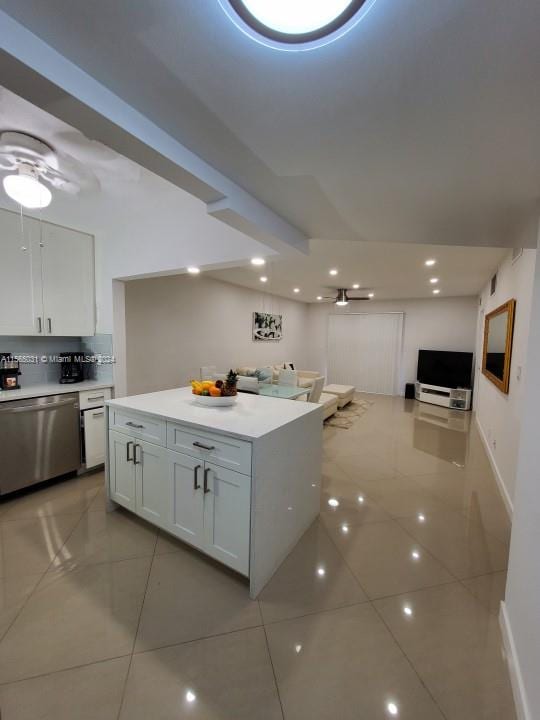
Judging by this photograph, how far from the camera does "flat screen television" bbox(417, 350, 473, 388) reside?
6.44 m

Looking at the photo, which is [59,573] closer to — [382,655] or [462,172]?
[382,655]

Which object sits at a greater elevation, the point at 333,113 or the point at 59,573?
the point at 333,113

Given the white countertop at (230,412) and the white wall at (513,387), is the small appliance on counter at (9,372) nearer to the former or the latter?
the white countertop at (230,412)

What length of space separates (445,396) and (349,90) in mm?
6957

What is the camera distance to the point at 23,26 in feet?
2.28

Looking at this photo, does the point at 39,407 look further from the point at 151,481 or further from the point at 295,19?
the point at 295,19

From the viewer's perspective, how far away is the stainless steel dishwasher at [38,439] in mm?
2617

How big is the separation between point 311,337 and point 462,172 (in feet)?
25.9

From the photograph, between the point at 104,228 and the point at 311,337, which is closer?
the point at 104,228

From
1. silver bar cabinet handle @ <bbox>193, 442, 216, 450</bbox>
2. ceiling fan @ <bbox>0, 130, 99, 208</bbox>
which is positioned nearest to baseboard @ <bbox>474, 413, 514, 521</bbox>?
silver bar cabinet handle @ <bbox>193, 442, 216, 450</bbox>

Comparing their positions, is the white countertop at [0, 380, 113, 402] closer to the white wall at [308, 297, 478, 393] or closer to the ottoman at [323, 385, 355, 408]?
the ottoman at [323, 385, 355, 408]

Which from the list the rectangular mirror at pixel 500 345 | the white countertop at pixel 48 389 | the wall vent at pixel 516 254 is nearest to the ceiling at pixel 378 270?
the wall vent at pixel 516 254

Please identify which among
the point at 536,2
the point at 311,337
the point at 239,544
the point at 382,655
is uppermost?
the point at 536,2

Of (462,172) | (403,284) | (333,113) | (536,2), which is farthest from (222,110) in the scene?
(403,284)
